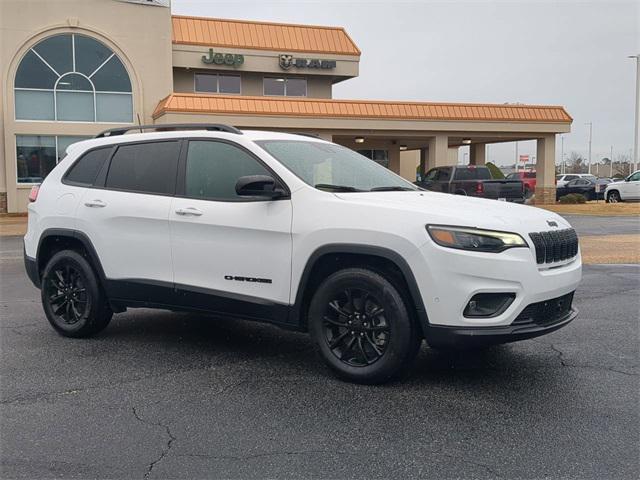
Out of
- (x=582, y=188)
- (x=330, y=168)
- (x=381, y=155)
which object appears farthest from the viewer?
(x=582, y=188)

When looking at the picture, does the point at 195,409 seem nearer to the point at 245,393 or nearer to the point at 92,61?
the point at 245,393

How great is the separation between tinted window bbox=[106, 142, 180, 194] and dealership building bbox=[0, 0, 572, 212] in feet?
60.4

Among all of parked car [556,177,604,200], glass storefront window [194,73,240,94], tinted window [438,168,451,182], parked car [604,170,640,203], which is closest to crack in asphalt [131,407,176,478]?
tinted window [438,168,451,182]

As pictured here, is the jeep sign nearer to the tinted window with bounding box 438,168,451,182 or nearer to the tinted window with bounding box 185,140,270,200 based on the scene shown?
the tinted window with bounding box 438,168,451,182

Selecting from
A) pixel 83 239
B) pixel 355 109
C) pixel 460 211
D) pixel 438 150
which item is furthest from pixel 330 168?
pixel 438 150

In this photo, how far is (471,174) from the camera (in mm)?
23688

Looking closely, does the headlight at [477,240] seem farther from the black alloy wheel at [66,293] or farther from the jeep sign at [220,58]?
the jeep sign at [220,58]

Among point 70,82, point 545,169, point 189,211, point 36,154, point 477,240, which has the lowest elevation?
point 477,240

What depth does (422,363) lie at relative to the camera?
521 cm

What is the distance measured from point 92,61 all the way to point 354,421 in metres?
25.7

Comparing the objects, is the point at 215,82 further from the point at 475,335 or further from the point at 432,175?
the point at 475,335

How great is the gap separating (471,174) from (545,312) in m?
19.8

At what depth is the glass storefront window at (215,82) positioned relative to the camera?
30.4 m

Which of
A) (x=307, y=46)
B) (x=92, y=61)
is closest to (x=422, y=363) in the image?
(x=92, y=61)
